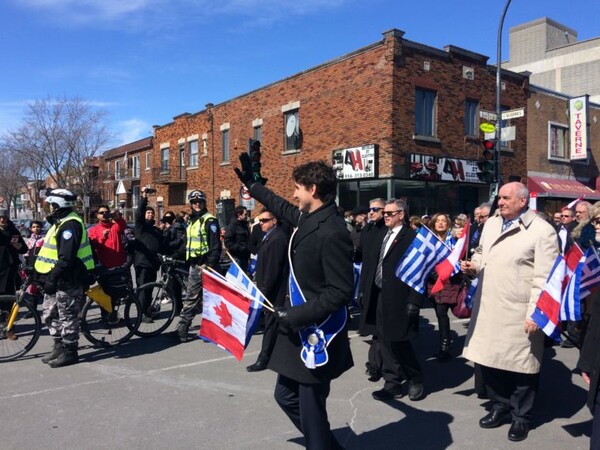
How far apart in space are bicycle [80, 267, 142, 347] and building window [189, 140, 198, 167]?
23262 mm

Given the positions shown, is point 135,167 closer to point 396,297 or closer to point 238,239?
point 238,239

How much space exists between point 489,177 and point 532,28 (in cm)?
3242

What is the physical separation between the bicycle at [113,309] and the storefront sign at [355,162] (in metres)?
12.1

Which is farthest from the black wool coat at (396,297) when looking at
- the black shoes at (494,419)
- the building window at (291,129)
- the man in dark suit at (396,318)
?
the building window at (291,129)

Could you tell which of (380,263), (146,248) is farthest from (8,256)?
(380,263)

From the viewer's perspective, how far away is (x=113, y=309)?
700 centimetres

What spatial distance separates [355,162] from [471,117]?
5.27 meters

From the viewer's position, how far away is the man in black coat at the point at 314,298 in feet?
9.62

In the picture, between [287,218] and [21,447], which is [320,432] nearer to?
[287,218]

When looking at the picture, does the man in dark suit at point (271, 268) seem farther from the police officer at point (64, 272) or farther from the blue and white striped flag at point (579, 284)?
the blue and white striped flag at point (579, 284)

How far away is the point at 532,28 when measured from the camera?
40.8 metres

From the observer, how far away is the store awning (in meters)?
22.5

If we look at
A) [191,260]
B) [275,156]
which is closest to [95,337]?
[191,260]

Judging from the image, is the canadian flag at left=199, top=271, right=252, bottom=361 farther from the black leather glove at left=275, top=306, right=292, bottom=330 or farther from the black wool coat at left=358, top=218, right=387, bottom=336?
the black wool coat at left=358, top=218, right=387, bottom=336
